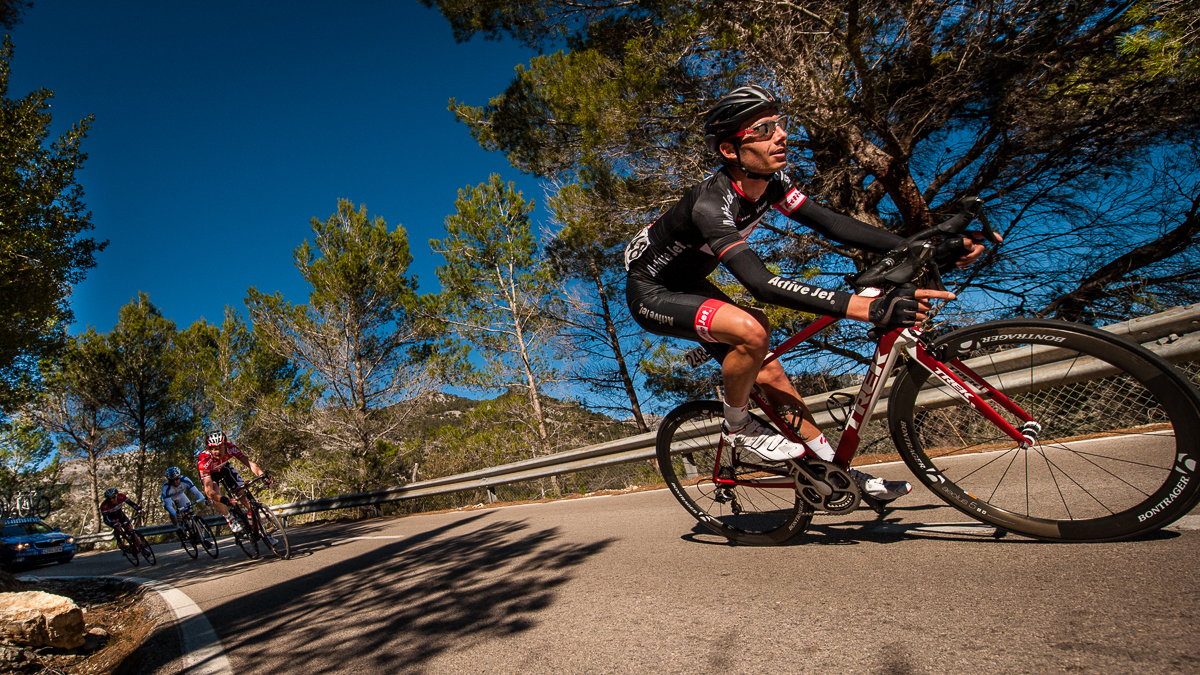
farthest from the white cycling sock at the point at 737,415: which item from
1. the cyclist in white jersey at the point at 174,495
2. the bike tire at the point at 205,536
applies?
the cyclist in white jersey at the point at 174,495

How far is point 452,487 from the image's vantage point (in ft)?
35.2

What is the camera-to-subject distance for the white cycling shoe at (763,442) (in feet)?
8.66

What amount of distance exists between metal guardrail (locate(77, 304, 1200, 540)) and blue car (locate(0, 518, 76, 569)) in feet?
8.43

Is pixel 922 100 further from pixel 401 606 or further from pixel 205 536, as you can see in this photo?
pixel 205 536

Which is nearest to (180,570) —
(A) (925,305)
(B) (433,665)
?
(B) (433,665)

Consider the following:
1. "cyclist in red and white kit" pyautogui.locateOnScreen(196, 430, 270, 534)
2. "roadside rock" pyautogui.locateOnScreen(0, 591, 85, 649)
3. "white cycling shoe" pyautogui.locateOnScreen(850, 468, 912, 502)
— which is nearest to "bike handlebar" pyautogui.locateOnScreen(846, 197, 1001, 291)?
"white cycling shoe" pyautogui.locateOnScreen(850, 468, 912, 502)

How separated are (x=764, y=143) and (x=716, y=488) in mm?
1974

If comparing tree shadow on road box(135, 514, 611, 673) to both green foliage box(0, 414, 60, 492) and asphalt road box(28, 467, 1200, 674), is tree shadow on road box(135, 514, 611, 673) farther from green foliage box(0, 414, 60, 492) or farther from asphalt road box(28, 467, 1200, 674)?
green foliage box(0, 414, 60, 492)

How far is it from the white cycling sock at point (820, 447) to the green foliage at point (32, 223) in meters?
17.3

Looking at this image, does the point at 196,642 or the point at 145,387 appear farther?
the point at 145,387

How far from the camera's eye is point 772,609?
6.40ft

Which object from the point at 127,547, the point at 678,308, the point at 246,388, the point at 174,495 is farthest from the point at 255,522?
the point at 246,388

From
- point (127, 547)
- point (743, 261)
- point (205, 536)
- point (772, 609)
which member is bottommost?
point (127, 547)

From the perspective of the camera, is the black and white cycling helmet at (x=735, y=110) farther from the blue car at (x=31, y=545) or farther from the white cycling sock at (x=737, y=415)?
the blue car at (x=31, y=545)
